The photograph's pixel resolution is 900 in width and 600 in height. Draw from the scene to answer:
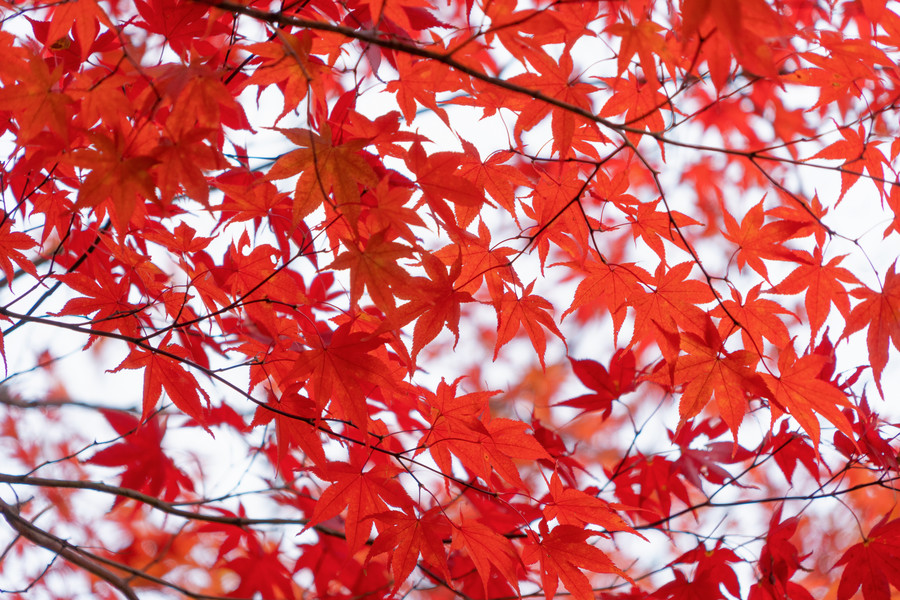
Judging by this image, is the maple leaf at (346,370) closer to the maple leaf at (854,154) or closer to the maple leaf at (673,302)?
the maple leaf at (673,302)

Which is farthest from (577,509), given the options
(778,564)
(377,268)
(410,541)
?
(377,268)

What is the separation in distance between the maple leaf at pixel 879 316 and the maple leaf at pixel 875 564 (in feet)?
1.27

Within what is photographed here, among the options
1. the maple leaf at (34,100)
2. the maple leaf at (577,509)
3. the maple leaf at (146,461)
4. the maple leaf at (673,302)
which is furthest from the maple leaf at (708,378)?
the maple leaf at (146,461)

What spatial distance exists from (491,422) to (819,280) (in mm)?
740

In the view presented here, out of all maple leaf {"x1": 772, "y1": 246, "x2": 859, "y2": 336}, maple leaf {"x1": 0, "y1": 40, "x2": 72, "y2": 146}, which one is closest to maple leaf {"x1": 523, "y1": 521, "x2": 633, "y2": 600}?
maple leaf {"x1": 772, "y1": 246, "x2": 859, "y2": 336}

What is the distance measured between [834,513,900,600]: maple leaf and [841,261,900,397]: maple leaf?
39 cm

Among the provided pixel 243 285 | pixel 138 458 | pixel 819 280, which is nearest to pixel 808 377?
pixel 819 280

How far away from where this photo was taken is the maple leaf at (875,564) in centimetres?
130

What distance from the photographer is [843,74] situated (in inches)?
48.3

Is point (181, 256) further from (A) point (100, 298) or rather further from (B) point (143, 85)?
(B) point (143, 85)

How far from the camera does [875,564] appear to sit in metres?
1.31

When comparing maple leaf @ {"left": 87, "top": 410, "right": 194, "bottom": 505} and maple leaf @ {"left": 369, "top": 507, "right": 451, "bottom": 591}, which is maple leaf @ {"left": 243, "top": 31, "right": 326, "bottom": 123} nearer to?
maple leaf @ {"left": 369, "top": 507, "right": 451, "bottom": 591}

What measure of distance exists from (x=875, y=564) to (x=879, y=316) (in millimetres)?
546

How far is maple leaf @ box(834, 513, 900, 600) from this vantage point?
1.30 m
